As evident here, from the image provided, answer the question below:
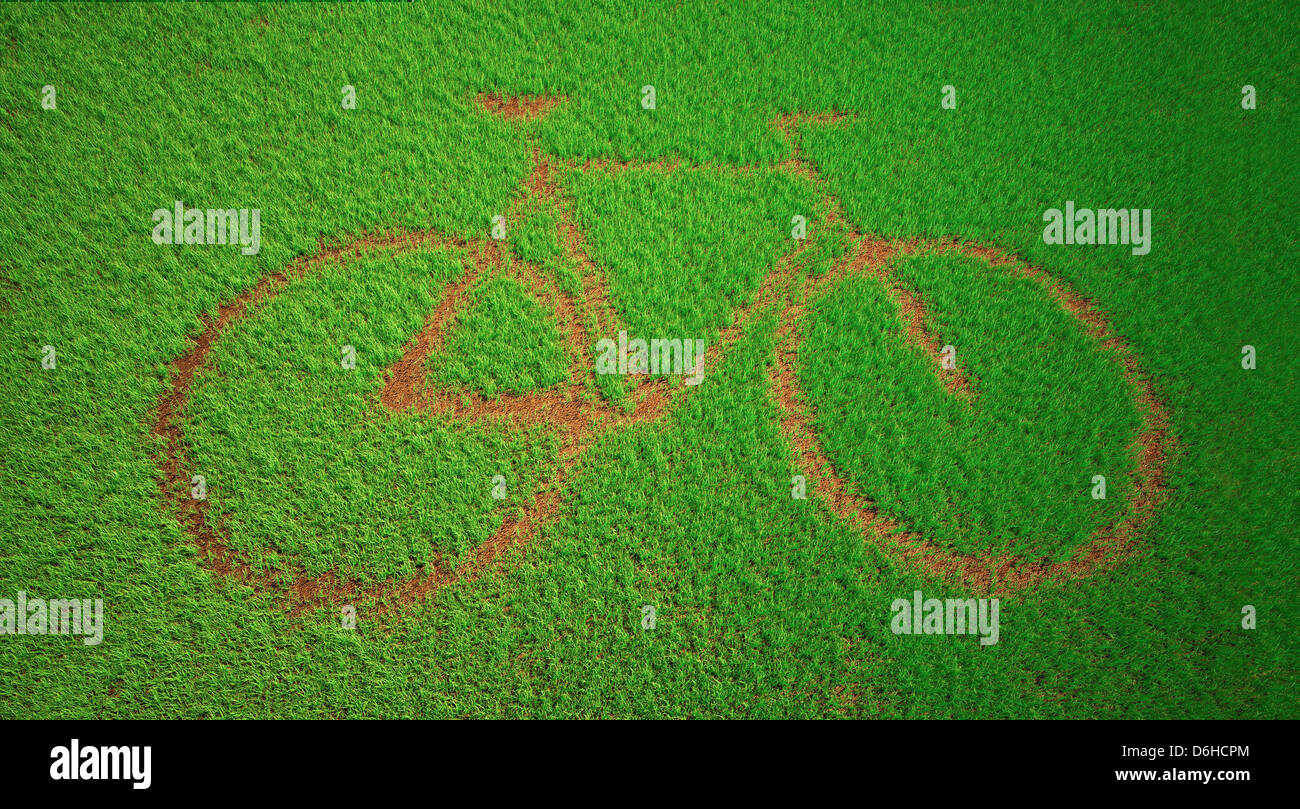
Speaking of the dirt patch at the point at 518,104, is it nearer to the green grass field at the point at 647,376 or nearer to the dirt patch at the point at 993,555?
the green grass field at the point at 647,376

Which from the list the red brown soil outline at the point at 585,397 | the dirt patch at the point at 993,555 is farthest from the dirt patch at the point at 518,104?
the dirt patch at the point at 993,555

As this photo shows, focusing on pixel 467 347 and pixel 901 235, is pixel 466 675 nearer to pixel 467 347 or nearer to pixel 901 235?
pixel 467 347

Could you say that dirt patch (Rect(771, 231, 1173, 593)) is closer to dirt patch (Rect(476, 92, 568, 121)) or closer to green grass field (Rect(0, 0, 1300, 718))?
green grass field (Rect(0, 0, 1300, 718))

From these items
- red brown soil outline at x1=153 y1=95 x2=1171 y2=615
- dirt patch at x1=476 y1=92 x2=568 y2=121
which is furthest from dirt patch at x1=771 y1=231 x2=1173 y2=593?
dirt patch at x1=476 y1=92 x2=568 y2=121

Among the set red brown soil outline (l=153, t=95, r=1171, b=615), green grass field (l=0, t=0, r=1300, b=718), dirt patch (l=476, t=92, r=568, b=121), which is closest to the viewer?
green grass field (l=0, t=0, r=1300, b=718)

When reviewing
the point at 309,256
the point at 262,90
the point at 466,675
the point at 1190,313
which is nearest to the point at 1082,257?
the point at 1190,313

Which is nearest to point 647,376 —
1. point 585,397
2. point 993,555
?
point 585,397
